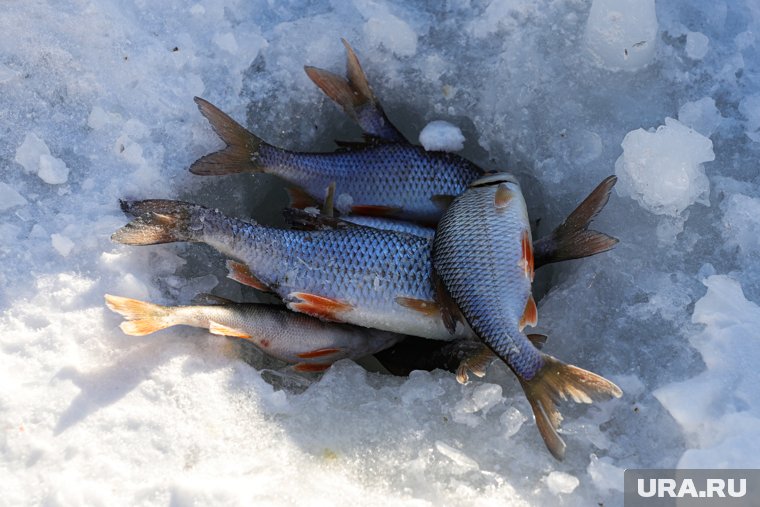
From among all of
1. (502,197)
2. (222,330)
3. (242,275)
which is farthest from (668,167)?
(222,330)

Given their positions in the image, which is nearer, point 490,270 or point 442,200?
point 490,270

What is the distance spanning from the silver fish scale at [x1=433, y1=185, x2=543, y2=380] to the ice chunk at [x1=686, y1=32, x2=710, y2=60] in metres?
1.07

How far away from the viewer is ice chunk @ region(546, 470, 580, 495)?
2.21 m

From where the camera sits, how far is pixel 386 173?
9.71 ft

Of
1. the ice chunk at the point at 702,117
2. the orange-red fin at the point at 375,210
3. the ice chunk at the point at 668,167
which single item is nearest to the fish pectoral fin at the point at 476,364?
the orange-red fin at the point at 375,210

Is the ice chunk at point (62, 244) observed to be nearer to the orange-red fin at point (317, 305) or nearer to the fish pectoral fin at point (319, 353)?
the orange-red fin at point (317, 305)

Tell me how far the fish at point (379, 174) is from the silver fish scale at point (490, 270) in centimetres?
34

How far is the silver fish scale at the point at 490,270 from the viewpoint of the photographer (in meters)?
2.33

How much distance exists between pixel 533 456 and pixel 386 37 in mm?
1893

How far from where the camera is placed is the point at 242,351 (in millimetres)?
2729

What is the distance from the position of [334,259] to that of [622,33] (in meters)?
1.55

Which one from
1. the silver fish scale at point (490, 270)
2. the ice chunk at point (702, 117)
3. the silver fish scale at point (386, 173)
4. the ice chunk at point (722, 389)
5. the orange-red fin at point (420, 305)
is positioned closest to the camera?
the ice chunk at point (722, 389)

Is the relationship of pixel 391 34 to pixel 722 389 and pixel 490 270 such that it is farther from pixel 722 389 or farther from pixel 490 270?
pixel 722 389

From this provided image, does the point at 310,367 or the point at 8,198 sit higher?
the point at 8,198
